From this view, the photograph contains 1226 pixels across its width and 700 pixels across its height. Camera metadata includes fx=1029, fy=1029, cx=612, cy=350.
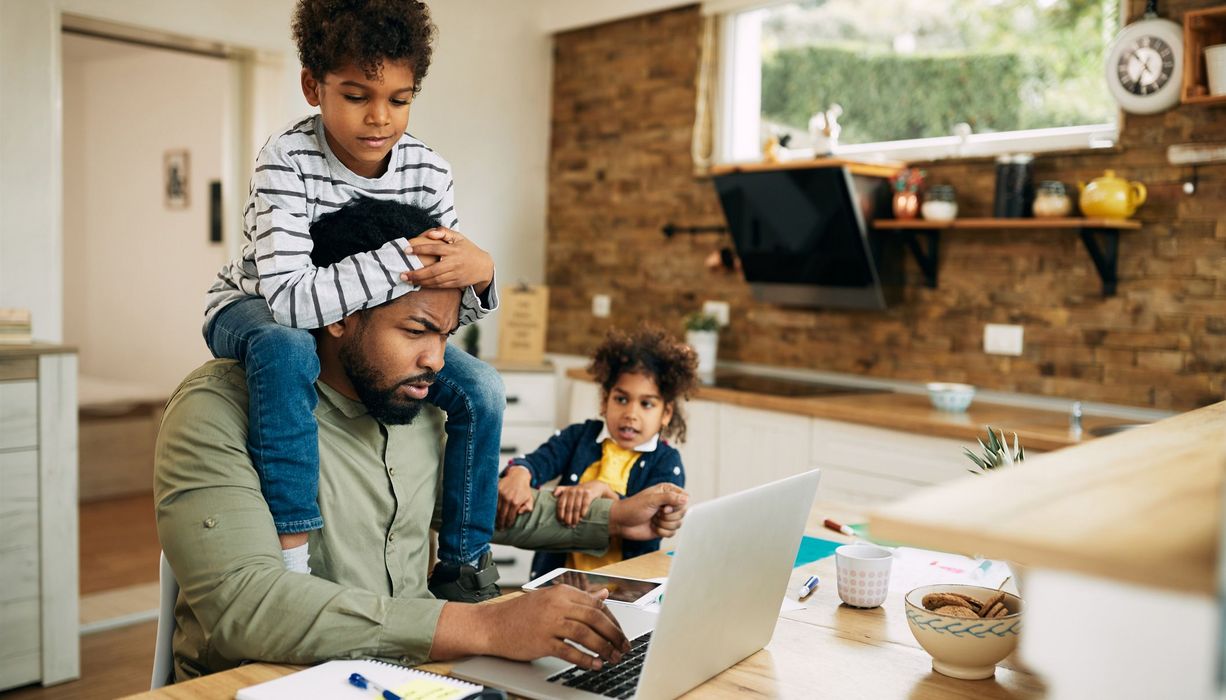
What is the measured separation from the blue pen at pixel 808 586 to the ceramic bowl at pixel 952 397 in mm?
1858

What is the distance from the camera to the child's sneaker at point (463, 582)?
5.76 ft

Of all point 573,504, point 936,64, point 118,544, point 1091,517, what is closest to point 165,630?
point 573,504

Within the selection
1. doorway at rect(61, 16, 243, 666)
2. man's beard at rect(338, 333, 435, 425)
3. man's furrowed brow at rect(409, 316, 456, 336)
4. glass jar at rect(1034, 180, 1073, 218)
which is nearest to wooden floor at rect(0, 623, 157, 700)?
doorway at rect(61, 16, 243, 666)

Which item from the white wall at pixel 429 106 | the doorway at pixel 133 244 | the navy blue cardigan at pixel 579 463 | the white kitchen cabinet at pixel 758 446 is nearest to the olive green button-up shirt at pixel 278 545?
the navy blue cardigan at pixel 579 463

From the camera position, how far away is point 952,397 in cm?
333

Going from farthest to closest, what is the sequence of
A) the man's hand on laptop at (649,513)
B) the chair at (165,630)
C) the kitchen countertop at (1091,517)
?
the man's hand on laptop at (649,513) < the chair at (165,630) < the kitchen countertop at (1091,517)

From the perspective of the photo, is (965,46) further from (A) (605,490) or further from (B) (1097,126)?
(A) (605,490)

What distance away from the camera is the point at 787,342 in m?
4.30

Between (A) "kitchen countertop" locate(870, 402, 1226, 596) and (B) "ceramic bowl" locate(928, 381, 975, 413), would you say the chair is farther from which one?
(B) "ceramic bowl" locate(928, 381, 975, 413)

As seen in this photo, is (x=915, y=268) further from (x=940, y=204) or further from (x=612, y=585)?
(x=612, y=585)

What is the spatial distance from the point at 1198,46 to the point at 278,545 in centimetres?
294

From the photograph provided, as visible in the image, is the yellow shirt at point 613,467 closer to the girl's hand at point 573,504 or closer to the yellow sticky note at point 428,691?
the girl's hand at point 573,504

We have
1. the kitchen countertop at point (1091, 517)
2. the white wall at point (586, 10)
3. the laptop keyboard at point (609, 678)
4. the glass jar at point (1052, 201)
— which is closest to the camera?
the kitchen countertop at point (1091, 517)

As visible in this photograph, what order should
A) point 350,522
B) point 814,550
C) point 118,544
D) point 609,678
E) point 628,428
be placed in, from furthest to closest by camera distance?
point 118,544
point 628,428
point 814,550
point 350,522
point 609,678
